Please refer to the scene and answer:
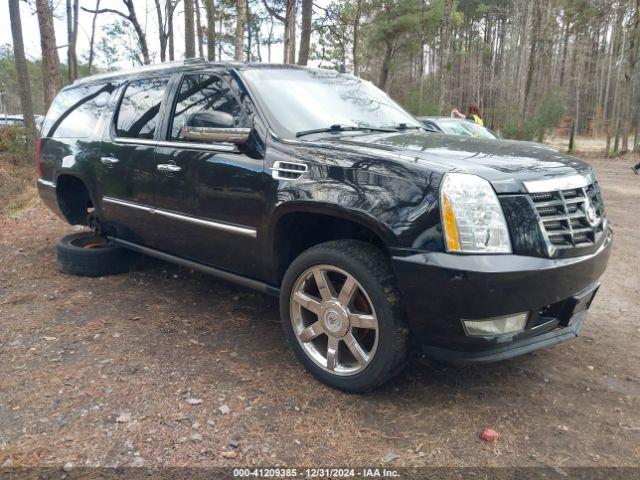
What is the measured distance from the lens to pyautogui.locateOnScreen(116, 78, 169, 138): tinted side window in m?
4.02

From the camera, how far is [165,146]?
3.80 m

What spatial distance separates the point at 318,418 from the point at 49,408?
58.0 inches

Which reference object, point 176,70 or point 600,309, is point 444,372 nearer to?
point 600,309

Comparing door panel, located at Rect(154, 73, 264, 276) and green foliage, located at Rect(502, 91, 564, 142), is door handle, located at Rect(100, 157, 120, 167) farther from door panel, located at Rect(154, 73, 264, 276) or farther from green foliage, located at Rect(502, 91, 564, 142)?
green foliage, located at Rect(502, 91, 564, 142)

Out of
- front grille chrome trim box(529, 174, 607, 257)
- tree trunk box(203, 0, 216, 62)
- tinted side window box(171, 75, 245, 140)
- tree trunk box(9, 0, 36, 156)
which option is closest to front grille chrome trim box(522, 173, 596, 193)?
front grille chrome trim box(529, 174, 607, 257)

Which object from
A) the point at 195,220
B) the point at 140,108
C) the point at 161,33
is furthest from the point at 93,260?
the point at 161,33

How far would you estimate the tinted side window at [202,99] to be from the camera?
350 centimetres

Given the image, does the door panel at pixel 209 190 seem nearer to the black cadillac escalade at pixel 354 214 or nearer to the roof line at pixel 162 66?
the black cadillac escalade at pixel 354 214

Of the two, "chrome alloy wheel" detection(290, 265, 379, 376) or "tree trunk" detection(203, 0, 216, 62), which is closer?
"chrome alloy wheel" detection(290, 265, 379, 376)

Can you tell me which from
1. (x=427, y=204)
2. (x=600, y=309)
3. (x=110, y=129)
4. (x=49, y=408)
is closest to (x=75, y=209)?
(x=110, y=129)

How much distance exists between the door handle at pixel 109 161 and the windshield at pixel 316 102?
5.00 feet

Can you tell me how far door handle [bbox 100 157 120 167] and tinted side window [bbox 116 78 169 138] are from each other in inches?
8.6

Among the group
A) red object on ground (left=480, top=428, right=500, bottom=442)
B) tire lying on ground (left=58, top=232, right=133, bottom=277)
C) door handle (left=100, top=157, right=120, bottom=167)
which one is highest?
door handle (left=100, top=157, right=120, bottom=167)

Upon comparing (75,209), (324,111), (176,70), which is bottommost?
(75,209)
